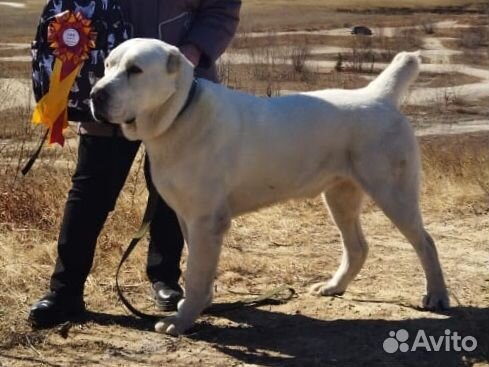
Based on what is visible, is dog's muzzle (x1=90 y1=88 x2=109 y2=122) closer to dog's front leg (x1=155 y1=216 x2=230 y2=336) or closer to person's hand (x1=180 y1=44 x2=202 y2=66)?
dog's front leg (x1=155 y1=216 x2=230 y2=336)

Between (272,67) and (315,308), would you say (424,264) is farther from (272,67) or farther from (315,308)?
(272,67)

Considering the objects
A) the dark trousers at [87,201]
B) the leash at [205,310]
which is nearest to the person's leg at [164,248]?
the leash at [205,310]

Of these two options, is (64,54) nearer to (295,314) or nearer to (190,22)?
(190,22)

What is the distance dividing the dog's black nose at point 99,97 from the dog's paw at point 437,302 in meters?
2.08

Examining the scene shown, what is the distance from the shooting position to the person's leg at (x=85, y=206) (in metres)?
4.86

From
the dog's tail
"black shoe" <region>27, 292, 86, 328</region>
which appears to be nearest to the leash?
"black shoe" <region>27, 292, 86, 328</region>

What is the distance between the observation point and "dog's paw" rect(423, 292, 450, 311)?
5.01 meters

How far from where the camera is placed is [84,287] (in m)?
5.27

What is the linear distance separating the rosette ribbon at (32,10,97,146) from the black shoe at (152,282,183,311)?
1102 millimetres

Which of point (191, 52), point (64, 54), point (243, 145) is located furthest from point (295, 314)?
point (64, 54)

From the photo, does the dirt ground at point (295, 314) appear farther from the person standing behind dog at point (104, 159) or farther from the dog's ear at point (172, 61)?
the dog's ear at point (172, 61)

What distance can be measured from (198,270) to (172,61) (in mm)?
1038

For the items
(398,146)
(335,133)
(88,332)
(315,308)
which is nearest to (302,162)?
(335,133)

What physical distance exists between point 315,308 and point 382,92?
48.1 inches
